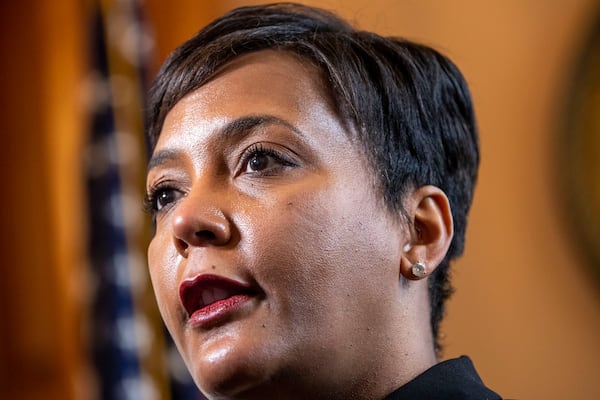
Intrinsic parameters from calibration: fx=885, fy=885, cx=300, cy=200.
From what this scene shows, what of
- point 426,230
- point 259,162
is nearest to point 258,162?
point 259,162

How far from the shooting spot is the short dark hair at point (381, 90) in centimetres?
107

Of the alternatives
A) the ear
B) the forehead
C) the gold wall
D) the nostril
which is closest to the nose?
the nostril

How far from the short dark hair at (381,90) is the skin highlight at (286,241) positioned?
23 millimetres

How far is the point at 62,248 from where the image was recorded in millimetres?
2752

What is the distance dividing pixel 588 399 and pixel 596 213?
0.38 metres

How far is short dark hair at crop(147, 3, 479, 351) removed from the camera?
107 centimetres

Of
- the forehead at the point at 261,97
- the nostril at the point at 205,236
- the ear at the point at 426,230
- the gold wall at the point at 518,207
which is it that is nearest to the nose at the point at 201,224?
the nostril at the point at 205,236

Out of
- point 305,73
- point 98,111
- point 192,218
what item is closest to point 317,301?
point 192,218

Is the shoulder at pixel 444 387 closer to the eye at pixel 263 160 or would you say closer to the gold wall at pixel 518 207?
the eye at pixel 263 160

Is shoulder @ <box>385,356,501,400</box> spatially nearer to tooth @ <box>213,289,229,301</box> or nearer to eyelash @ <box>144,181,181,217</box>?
tooth @ <box>213,289,229,301</box>

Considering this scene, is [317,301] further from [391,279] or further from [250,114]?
[250,114]

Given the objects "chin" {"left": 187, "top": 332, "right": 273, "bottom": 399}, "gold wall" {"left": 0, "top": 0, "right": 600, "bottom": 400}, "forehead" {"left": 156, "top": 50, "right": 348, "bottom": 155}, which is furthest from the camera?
"gold wall" {"left": 0, "top": 0, "right": 600, "bottom": 400}

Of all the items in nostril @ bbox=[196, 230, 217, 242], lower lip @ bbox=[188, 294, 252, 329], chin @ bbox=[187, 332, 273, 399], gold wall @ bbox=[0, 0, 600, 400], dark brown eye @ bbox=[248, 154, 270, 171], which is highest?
dark brown eye @ bbox=[248, 154, 270, 171]

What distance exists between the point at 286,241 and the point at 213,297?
0.32 feet
